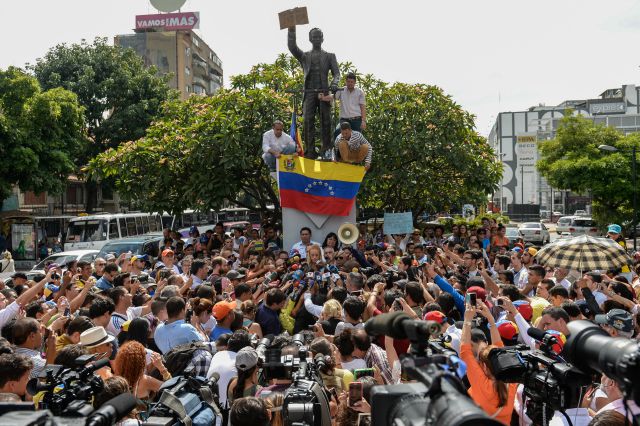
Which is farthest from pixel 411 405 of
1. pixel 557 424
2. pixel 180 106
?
pixel 180 106

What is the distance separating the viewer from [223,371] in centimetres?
521

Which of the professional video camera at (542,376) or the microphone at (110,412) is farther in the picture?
the professional video camera at (542,376)

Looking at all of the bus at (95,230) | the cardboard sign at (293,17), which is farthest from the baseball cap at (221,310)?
the bus at (95,230)

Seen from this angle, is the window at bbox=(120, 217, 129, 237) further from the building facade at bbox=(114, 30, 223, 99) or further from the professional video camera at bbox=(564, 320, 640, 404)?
the building facade at bbox=(114, 30, 223, 99)

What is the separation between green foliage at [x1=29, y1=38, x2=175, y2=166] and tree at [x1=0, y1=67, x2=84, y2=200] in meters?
5.49

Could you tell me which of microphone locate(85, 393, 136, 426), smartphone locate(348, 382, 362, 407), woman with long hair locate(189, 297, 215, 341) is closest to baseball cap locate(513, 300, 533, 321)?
smartphone locate(348, 382, 362, 407)

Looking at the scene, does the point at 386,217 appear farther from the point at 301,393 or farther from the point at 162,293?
the point at 301,393

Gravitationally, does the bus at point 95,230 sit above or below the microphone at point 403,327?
below

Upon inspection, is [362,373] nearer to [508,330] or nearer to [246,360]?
[246,360]

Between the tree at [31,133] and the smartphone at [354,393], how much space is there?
28.8 metres

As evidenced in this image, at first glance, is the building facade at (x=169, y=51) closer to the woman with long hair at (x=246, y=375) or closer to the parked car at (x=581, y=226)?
the parked car at (x=581, y=226)

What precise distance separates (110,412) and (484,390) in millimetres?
2729

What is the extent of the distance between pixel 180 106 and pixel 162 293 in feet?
44.0

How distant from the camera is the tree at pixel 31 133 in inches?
1175
